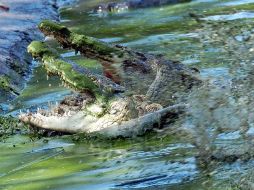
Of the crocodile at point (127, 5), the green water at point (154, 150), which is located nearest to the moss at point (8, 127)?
the green water at point (154, 150)

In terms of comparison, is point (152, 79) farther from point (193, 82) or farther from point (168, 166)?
point (168, 166)

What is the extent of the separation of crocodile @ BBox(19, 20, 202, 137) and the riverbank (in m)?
1.35

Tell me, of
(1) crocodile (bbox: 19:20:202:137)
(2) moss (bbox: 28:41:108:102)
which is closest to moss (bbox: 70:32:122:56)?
(1) crocodile (bbox: 19:20:202:137)

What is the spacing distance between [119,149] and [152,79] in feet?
3.44

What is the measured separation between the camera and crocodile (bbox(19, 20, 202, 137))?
21.2ft

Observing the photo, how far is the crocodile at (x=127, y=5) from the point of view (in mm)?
14719

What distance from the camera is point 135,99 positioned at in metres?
6.65

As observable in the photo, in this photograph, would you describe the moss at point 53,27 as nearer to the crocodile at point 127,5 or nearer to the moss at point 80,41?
the moss at point 80,41

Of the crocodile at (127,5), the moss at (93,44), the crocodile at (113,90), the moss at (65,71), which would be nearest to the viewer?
the crocodile at (113,90)

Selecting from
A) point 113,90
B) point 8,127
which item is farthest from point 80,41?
point 8,127

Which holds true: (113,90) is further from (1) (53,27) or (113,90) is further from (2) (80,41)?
(1) (53,27)

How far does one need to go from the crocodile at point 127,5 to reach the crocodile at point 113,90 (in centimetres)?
787

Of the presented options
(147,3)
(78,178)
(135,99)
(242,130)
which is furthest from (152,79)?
(147,3)

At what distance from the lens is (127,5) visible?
596 inches
